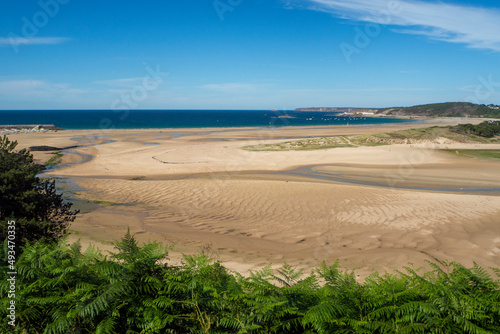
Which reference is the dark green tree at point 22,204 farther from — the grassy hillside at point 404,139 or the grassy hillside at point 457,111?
the grassy hillside at point 457,111

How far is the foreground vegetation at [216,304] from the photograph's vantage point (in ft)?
9.21

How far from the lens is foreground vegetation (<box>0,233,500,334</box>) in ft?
9.21

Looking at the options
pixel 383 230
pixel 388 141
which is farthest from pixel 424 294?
pixel 388 141

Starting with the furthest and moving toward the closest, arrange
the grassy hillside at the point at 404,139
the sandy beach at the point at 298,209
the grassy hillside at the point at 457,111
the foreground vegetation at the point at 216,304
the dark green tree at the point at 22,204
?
the grassy hillside at the point at 457,111 → the grassy hillside at the point at 404,139 → the sandy beach at the point at 298,209 → the dark green tree at the point at 22,204 → the foreground vegetation at the point at 216,304

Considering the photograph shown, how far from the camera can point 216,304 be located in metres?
3.11

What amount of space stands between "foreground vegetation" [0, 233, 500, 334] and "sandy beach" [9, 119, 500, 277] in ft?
16.2

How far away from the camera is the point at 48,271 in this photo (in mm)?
3455

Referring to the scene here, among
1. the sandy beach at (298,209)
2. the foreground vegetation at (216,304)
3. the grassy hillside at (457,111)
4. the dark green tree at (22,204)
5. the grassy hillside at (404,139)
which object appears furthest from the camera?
the grassy hillside at (457,111)

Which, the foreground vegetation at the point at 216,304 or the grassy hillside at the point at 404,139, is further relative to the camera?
the grassy hillside at the point at 404,139

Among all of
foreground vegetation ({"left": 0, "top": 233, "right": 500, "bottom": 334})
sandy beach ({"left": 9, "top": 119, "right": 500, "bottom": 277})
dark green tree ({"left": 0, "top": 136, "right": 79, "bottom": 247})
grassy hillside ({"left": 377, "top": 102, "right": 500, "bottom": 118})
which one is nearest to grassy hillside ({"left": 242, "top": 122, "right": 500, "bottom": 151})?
sandy beach ({"left": 9, "top": 119, "right": 500, "bottom": 277})

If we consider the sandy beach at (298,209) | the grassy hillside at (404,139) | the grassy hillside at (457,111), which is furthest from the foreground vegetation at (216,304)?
the grassy hillside at (457,111)

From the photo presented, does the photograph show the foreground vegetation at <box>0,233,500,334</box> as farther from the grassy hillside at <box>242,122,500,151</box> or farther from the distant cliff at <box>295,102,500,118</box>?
the distant cliff at <box>295,102,500,118</box>

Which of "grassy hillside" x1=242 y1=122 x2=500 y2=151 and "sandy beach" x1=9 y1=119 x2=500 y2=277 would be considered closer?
"sandy beach" x1=9 y1=119 x2=500 y2=277

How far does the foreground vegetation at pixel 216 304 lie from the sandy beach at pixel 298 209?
195 inches
